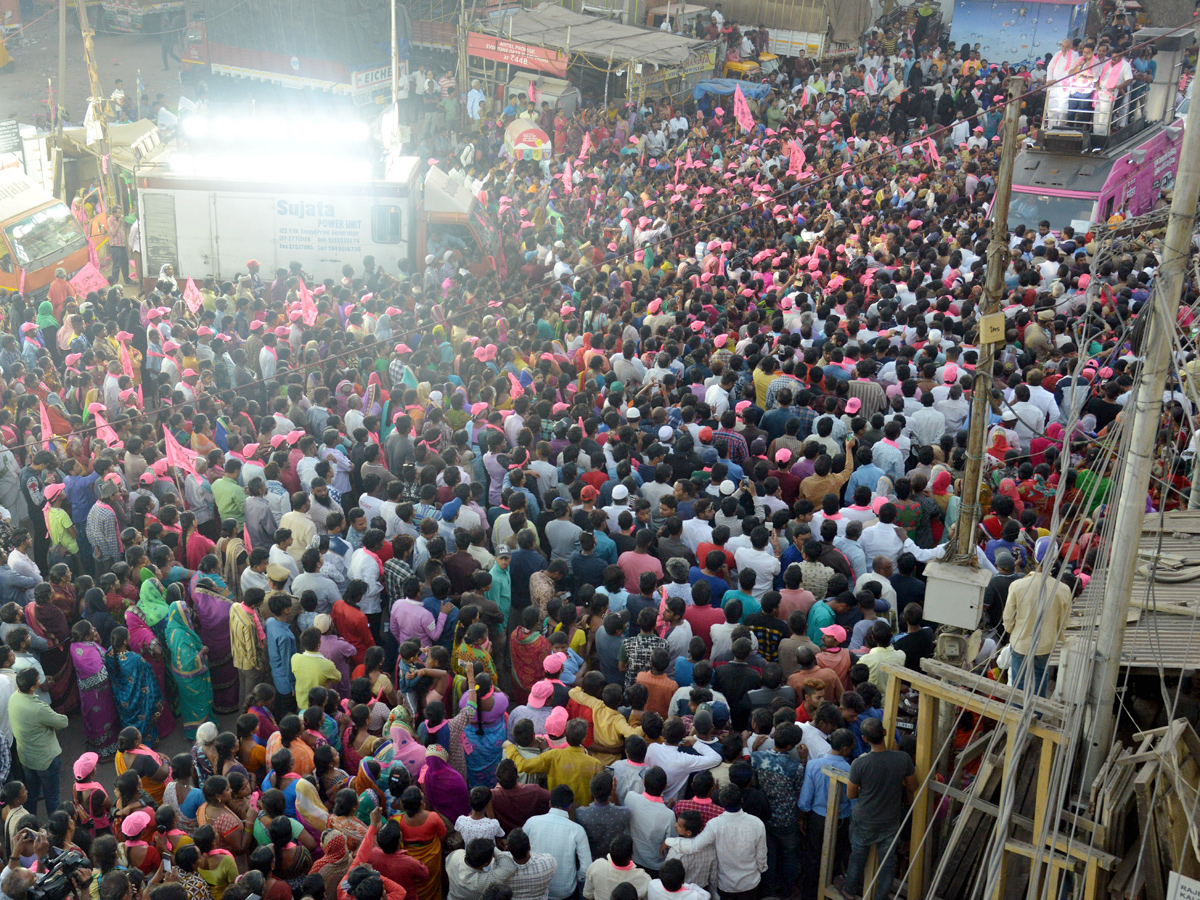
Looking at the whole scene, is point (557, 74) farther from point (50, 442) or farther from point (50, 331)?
point (50, 442)

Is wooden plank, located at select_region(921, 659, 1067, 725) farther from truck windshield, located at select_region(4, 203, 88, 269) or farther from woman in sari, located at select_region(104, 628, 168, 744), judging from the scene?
truck windshield, located at select_region(4, 203, 88, 269)

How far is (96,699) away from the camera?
826 cm

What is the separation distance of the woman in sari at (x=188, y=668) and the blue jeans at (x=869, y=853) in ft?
15.8

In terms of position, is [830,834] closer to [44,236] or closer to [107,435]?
[107,435]

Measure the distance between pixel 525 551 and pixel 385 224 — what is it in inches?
333

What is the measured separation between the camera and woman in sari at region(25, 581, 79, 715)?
322 inches

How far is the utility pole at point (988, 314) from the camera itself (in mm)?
6520

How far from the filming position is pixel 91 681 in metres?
8.14

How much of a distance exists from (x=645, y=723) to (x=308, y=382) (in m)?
7.27

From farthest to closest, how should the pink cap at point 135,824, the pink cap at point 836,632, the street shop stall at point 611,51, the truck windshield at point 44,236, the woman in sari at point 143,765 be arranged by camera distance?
the street shop stall at point 611,51, the truck windshield at point 44,236, the pink cap at point 836,632, the woman in sari at point 143,765, the pink cap at point 135,824

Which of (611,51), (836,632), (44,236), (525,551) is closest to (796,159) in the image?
(611,51)

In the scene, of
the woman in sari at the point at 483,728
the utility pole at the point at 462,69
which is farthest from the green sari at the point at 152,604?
the utility pole at the point at 462,69

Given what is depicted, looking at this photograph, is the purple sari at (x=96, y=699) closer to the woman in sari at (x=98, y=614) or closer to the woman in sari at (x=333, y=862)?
the woman in sari at (x=98, y=614)

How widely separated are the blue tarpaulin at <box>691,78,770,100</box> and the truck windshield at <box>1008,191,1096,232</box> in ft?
29.4
